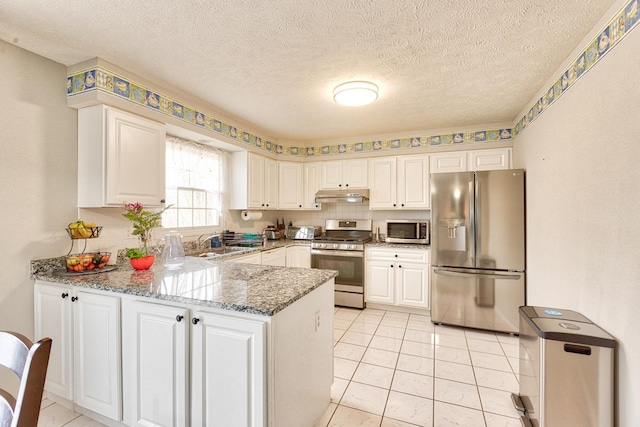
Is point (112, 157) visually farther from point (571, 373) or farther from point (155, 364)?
point (571, 373)

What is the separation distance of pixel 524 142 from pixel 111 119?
3.83 metres

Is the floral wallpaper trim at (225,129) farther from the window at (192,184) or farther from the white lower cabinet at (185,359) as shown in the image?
the white lower cabinet at (185,359)

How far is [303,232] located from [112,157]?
8.96ft

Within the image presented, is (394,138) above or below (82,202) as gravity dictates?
above

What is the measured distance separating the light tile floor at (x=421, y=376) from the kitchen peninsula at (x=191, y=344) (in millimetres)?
330

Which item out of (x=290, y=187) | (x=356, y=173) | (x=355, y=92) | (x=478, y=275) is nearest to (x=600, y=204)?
(x=478, y=275)

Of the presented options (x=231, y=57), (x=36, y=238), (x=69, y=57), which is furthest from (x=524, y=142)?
(x=36, y=238)

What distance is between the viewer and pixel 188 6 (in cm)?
160

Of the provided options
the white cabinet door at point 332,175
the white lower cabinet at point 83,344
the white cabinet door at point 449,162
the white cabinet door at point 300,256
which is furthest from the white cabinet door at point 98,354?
the white cabinet door at point 449,162

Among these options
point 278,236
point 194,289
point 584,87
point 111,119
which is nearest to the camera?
point 194,289

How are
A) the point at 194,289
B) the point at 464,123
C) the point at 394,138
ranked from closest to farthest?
the point at 194,289, the point at 464,123, the point at 394,138

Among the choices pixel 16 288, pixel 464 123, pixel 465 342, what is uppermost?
pixel 464 123

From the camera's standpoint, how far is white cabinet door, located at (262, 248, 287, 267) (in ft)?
11.8

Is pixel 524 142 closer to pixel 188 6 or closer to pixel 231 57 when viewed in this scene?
pixel 231 57
